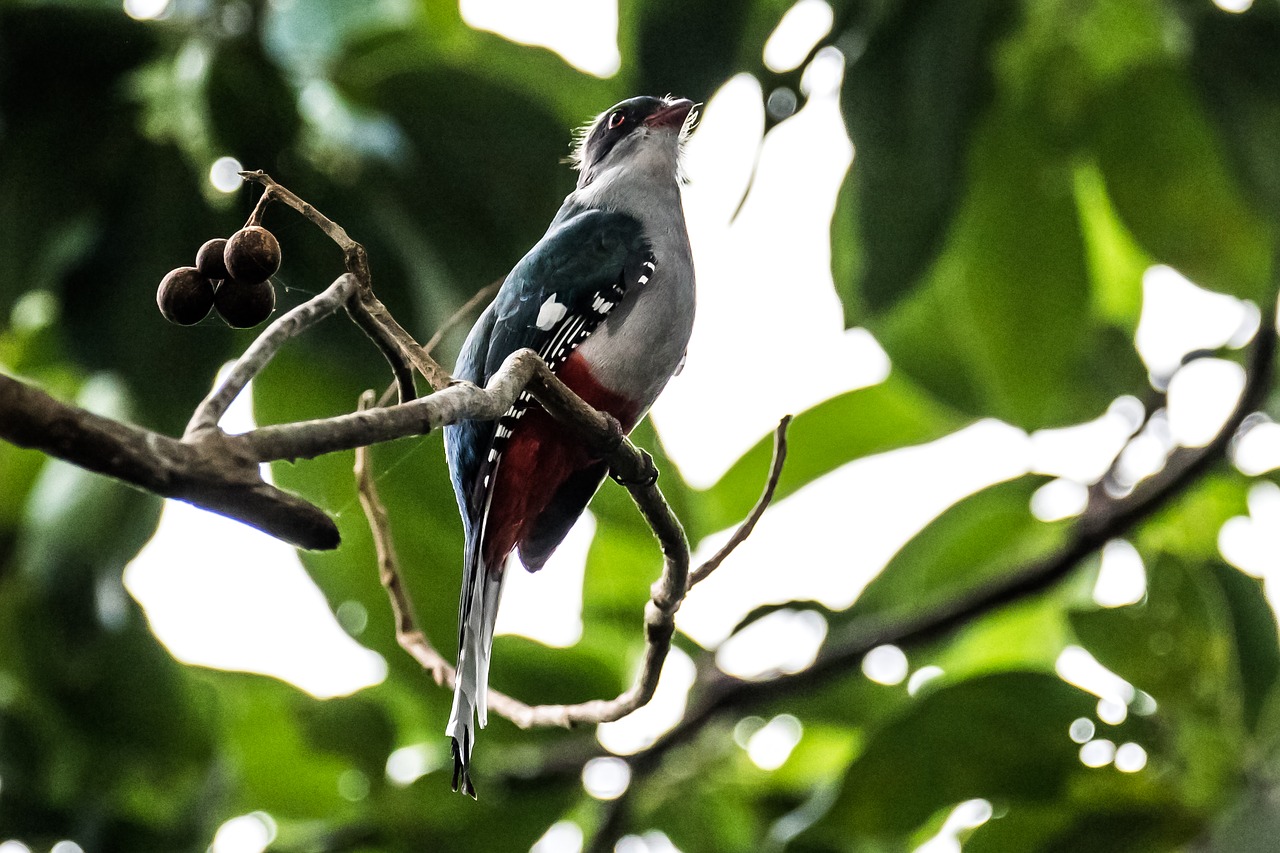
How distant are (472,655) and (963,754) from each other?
147 cm

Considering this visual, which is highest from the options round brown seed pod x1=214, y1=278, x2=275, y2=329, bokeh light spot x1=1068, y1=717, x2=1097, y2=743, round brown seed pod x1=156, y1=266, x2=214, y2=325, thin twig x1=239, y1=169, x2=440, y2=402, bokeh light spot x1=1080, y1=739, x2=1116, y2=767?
round brown seed pod x1=156, y1=266, x2=214, y2=325

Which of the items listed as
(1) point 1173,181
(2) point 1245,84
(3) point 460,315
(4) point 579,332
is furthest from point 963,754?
(3) point 460,315

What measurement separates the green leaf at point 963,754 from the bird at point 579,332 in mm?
1184

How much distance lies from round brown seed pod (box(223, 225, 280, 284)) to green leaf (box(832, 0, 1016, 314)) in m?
1.10

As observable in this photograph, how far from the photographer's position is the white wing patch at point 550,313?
54.4 inches

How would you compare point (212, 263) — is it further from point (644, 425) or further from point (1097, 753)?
point (1097, 753)

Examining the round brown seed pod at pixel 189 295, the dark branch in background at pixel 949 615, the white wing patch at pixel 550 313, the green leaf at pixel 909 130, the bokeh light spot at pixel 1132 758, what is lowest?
the bokeh light spot at pixel 1132 758

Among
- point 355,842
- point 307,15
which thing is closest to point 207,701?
point 355,842

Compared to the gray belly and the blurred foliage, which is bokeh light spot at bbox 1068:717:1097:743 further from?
the gray belly

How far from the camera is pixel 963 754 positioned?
2428mm

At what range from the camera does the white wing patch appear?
4.54 ft

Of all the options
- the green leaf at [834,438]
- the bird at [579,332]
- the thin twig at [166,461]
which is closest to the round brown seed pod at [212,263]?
the bird at [579,332]

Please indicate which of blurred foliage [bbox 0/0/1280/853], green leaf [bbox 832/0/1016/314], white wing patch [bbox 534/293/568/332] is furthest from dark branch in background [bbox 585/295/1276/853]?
white wing patch [bbox 534/293/568/332]

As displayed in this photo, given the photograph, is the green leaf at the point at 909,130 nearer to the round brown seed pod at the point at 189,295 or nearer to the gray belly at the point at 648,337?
the gray belly at the point at 648,337
